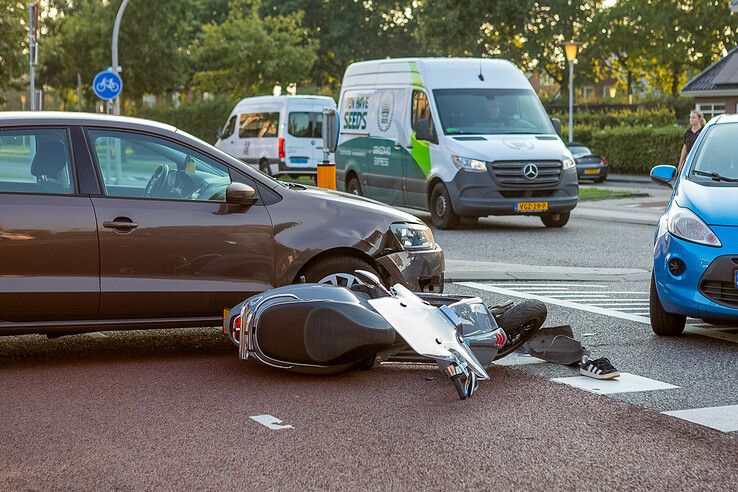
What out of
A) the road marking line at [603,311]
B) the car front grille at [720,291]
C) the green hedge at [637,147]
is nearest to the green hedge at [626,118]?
the green hedge at [637,147]

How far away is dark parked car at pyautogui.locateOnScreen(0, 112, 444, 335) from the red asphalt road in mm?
400

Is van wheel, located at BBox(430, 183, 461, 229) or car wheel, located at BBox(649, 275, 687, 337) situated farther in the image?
van wheel, located at BBox(430, 183, 461, 229)

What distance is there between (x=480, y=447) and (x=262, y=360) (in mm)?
1890

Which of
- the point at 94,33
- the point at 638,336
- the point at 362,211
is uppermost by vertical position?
the point at 94,33

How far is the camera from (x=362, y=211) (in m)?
8.30

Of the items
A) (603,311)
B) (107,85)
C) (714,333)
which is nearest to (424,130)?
(603,311)

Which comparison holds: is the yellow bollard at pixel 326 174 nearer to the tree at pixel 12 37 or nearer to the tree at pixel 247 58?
the tree at pixel 12 37

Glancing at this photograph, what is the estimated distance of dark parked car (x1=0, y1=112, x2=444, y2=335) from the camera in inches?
297

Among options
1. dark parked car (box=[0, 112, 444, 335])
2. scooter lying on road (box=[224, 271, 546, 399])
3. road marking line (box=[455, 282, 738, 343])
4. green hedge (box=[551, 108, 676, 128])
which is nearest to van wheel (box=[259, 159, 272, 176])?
green hedge (box=[551, 108, 676, 128])

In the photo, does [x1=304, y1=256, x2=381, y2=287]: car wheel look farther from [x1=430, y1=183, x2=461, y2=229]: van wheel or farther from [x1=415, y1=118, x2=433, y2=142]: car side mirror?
[x1=415, y1=118, x2=433, y2=142]: car side mirror

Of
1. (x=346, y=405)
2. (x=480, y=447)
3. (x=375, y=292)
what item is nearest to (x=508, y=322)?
(x=375, y=292)

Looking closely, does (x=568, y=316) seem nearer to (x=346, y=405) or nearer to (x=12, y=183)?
(x=346, y=405)

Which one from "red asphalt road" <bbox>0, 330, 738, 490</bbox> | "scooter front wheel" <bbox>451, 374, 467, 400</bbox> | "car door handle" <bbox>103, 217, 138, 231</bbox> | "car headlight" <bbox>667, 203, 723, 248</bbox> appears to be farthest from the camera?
"car headlight" <bbox>667, 203, 723, 248</bbox>

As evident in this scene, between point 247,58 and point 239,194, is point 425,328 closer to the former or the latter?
point 239,194
